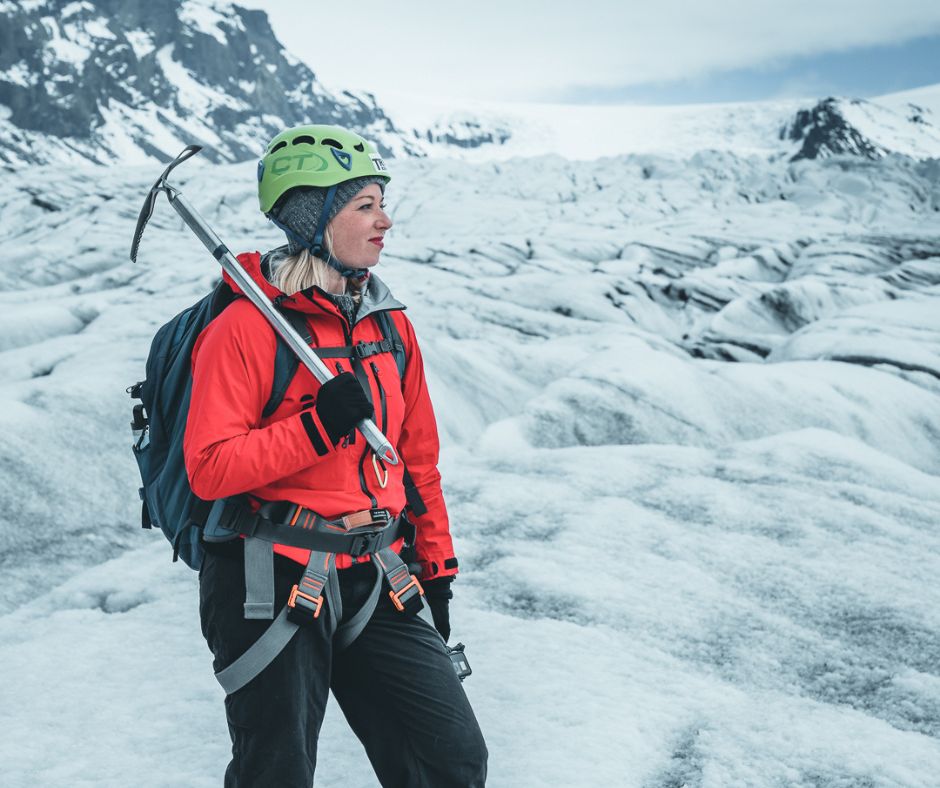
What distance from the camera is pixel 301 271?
2529 millimetres

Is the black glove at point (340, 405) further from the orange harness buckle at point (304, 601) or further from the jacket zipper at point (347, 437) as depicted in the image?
the orange harness buckle at point (304, 601)

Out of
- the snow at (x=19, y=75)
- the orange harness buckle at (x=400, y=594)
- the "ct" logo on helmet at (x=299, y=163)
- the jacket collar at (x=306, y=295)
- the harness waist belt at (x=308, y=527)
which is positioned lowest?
the orange harness buckle at (x=400, y=594)

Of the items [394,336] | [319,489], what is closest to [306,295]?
[394,336]

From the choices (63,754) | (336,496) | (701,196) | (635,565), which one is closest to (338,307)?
(336,496)

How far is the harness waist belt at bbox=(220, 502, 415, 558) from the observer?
7.62 feet

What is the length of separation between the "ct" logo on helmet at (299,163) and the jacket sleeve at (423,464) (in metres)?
0.60

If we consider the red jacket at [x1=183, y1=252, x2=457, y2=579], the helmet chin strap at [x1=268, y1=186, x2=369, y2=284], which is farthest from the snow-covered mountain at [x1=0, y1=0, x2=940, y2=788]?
→ the helmet chin strap at [x1=268, y1=186, x2=369, y2=284]

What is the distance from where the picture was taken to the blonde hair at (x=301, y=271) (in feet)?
8.23

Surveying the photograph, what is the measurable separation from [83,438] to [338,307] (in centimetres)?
513

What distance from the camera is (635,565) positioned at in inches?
195

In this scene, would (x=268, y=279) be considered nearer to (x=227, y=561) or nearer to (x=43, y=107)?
(x=227, y=561)

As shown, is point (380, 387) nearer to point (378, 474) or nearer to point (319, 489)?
point (378, 474)

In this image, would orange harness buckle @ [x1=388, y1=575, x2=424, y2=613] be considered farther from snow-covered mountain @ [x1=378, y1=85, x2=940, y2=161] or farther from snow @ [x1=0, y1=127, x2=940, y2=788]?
snow-covered mountain @ [x1=378, y1=85, x2=940, y2=161]

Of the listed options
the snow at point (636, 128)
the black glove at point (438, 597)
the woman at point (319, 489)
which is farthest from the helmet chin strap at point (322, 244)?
the snow at point (636, 128)
